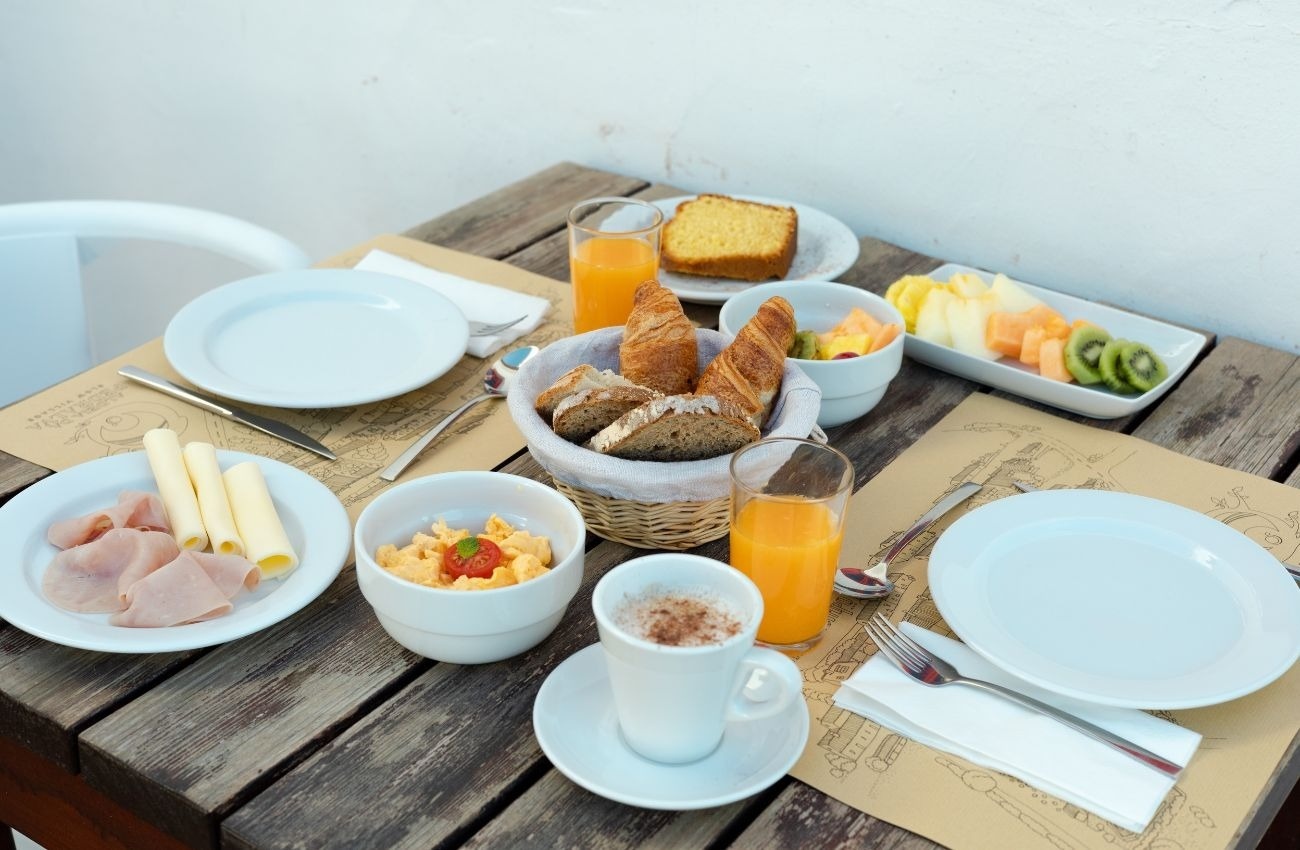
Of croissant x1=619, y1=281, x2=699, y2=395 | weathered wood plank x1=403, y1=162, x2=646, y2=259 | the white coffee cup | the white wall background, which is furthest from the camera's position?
weathered wood plank x1=403, y1=162, x2=646, y2=259

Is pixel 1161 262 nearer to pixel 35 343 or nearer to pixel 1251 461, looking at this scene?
pixel 1251 461

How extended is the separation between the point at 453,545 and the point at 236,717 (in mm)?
190

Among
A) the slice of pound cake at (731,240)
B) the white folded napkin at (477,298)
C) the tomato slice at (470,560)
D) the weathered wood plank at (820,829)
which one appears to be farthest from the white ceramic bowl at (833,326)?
the weathered wood plank at (820,829)

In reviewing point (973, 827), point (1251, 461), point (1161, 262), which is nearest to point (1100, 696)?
point (973, 827)

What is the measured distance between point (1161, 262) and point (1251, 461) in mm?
368

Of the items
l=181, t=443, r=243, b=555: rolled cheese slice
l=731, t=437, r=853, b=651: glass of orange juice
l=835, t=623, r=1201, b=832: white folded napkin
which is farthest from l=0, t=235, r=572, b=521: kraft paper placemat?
l=835, t=623, r=1201, b=832: white folded napkin

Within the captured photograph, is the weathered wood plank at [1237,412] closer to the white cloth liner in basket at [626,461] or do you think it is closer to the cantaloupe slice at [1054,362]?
the cantaloupe slice at [1054,362]

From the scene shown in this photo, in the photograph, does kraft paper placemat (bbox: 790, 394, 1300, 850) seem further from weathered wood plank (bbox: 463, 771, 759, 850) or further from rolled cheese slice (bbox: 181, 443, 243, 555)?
rolled cheese slice (bbox: 181, 443, 243, 555)

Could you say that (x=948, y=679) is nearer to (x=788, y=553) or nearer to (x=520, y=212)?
(x=788, y=553)

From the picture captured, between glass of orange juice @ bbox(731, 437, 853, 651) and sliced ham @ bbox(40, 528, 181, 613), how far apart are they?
0.44 m

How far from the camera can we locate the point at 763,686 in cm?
81

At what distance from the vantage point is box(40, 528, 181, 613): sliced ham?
931 millimetres

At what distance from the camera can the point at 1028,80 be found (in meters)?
1.51

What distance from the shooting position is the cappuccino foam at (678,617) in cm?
77
